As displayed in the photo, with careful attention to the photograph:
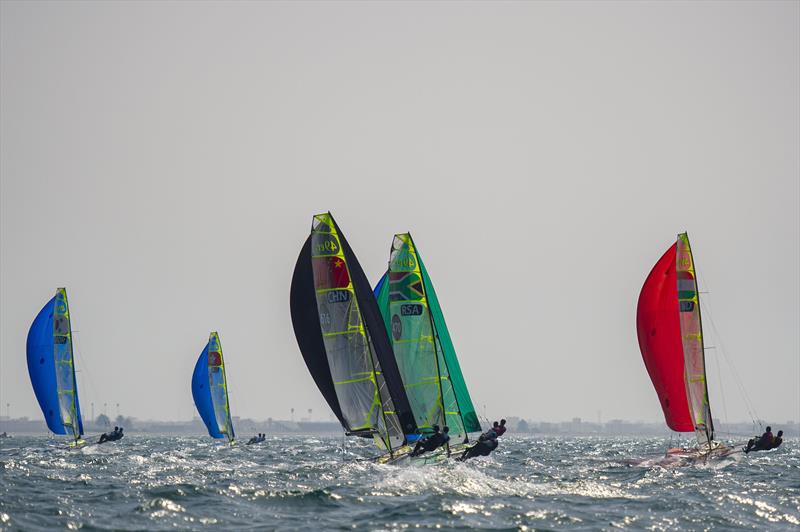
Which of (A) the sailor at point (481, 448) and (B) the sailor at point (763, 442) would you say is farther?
(B) the sailor at point (763, 442)

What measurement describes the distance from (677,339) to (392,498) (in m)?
19.9

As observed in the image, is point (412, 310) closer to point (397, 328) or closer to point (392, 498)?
point (397, 328)

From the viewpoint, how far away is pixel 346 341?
3853 centimetres

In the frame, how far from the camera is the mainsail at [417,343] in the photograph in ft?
139

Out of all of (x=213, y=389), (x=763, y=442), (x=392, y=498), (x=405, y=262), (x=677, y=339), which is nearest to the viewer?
(x=392, y=498)

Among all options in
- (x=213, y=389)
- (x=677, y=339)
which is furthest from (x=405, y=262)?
(x=213, y=389)

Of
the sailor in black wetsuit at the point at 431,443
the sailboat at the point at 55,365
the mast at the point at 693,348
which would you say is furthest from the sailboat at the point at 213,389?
the sailor in black wetsuit at the point at 431,443

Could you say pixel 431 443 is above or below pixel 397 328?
below

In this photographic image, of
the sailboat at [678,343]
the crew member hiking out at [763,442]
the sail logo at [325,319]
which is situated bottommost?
the crew member hiking out at [763,442]

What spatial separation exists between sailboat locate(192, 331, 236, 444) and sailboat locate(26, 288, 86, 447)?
16006 mm

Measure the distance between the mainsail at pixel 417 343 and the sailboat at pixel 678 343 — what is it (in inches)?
352

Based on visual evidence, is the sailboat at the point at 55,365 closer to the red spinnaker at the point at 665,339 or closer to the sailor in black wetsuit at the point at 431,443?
the sailor in black wetsuit at the point at 431,443

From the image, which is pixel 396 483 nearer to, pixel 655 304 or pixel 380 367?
pixel 380 367

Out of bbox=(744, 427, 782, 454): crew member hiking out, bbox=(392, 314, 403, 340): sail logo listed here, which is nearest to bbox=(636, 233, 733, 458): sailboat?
bbox=(744, 427, 782, 454): crew member hiking out
